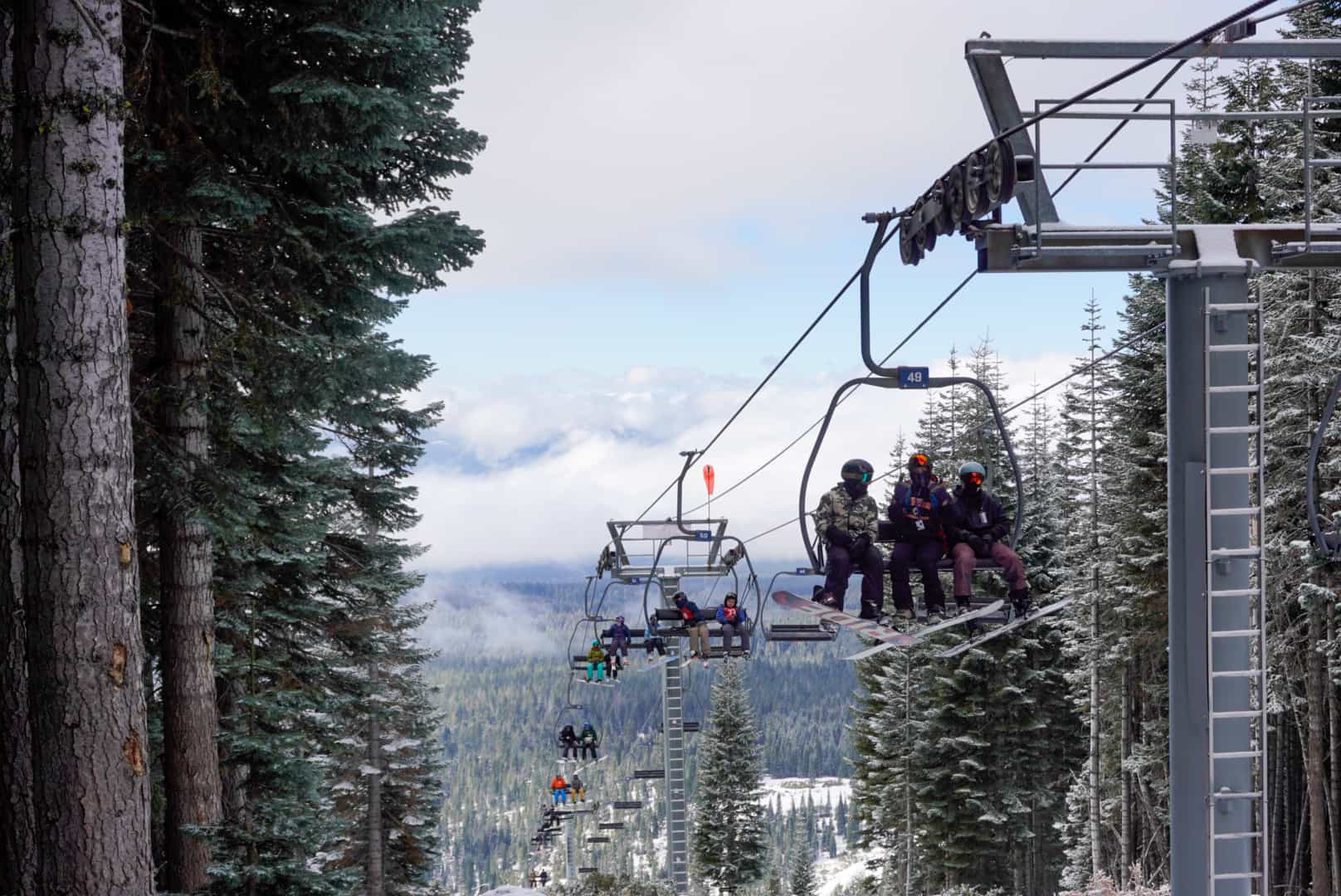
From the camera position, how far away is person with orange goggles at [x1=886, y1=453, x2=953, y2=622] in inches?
447

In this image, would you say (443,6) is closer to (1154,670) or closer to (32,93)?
(32,93)

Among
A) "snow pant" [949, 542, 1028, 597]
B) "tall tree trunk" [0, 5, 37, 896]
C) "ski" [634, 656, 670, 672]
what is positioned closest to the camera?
"tall tree trunk" [0, 5, 37, 896]

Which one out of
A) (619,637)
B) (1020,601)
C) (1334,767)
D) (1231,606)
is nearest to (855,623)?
(1020,601)

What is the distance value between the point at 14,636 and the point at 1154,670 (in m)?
24.4

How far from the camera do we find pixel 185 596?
11430mm

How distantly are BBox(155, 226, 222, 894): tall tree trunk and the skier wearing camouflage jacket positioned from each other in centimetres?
576

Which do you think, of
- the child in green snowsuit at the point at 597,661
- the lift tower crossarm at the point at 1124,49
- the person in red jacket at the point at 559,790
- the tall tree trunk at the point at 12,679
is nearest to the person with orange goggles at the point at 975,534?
the lift tower crossarm at the point at 1124,49

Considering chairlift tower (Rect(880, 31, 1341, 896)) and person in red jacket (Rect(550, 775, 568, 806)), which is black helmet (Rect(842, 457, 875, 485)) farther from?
person in red jacket (Rect(550, 775, 568, 806))

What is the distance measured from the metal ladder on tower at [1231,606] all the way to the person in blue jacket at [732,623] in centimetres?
1364

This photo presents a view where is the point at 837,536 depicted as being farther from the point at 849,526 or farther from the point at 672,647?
the point at 672,647

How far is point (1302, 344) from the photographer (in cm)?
1906

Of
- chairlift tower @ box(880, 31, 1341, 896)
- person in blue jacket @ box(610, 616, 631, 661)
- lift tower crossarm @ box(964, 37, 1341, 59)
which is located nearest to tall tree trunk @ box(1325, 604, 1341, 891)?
person in blue jacket @ box(610, 616, 631, 661)

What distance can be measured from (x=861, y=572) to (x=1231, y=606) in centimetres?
547

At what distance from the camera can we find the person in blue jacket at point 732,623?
65.4 feet
